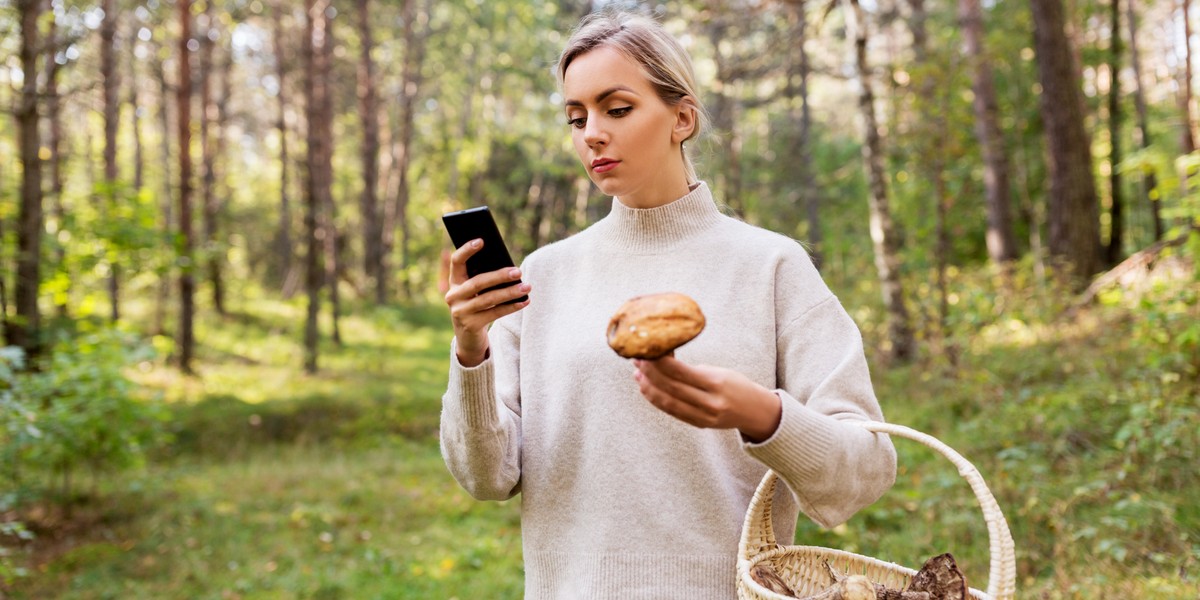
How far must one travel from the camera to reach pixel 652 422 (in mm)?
1748

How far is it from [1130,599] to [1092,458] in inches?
82.7

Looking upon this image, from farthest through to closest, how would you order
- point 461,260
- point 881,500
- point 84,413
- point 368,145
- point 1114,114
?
point 368,145
point 1114,114
point 84,413
point 881,500
point 461,260

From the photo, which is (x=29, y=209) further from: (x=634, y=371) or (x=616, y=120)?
(x=634, y=371)

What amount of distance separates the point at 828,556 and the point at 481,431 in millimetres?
754

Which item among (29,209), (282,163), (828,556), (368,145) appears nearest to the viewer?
(828,556)

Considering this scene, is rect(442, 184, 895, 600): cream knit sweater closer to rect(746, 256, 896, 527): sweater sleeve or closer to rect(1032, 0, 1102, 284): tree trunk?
rect(746, 256, 896, 527): sweater sleeve

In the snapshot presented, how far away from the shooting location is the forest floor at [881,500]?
4176 millimetres

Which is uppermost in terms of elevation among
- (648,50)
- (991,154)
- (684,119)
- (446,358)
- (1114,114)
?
(1114,114)

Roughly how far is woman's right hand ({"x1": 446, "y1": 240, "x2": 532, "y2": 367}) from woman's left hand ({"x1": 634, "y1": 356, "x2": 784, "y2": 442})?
374 mm

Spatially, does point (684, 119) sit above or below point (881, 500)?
above

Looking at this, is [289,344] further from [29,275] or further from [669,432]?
[669,432]

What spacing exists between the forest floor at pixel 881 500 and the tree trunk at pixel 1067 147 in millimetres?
1209

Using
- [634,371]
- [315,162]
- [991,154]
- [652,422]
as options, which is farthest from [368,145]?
[634,371]

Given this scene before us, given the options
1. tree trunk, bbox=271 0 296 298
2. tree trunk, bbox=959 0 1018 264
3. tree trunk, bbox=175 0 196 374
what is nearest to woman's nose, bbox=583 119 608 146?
tree trunk, bbox=175 0 196 374
